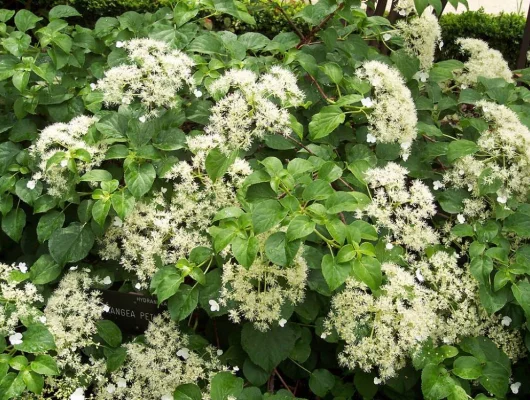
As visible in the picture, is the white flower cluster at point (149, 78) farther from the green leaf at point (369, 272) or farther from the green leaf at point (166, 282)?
the green leaf at point (369, 272)

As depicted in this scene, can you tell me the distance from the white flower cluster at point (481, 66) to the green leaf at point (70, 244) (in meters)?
1.59

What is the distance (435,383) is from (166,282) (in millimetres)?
777

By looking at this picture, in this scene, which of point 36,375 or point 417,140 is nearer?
point 36,375

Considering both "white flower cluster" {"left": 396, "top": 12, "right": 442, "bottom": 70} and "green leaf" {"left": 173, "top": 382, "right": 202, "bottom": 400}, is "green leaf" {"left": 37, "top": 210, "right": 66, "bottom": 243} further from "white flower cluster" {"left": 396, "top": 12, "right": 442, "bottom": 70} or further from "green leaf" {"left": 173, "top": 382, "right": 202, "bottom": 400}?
"white flower cluster" {"left": 396, "top": 12, "right": 442, "bottom": 70}

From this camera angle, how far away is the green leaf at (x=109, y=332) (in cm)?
195

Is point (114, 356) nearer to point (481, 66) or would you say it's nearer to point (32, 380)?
point (32, 380)

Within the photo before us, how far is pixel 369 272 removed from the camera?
1605 mm

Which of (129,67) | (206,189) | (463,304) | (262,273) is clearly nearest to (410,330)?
(463,304)

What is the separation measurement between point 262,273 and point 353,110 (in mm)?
712

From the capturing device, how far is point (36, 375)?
1667 mm

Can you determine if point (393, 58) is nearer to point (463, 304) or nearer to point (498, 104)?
point (498, 104)

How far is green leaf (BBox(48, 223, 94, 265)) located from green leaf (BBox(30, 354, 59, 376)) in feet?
1.11

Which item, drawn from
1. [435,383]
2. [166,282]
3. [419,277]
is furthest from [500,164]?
[166,282]

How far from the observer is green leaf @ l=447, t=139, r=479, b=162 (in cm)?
209
